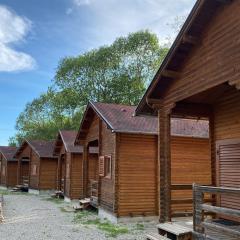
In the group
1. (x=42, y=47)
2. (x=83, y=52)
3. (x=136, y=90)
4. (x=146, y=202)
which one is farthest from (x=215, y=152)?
(x=83, y=52)

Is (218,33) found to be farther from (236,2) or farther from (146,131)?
(146,131)

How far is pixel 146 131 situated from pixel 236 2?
8.94 meters

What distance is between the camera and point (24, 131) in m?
66.0

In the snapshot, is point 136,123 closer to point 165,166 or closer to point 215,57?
point 165,166

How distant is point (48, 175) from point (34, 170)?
2238 millimetres

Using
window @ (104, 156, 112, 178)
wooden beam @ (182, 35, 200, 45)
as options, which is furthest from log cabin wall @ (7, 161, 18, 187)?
wooden beam @ (182, 35, 200, 45)

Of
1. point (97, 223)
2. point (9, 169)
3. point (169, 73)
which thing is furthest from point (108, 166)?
point (9, 169)

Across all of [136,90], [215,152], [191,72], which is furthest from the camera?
[136,90]

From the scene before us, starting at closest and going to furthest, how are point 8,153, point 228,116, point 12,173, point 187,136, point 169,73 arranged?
point 169,73, point 228,116, point 187,136, point 12,173, point 8,153

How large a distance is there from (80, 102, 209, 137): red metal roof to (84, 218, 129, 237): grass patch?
390 centimetres

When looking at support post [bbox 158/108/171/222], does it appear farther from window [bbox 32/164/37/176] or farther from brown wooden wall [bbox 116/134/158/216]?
window [bbox 32/164/37/176]

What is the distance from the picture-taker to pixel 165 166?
1092 centimetres

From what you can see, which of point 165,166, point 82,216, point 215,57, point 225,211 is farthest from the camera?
point 82,216

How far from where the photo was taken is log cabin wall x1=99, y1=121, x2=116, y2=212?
56.0 ft
